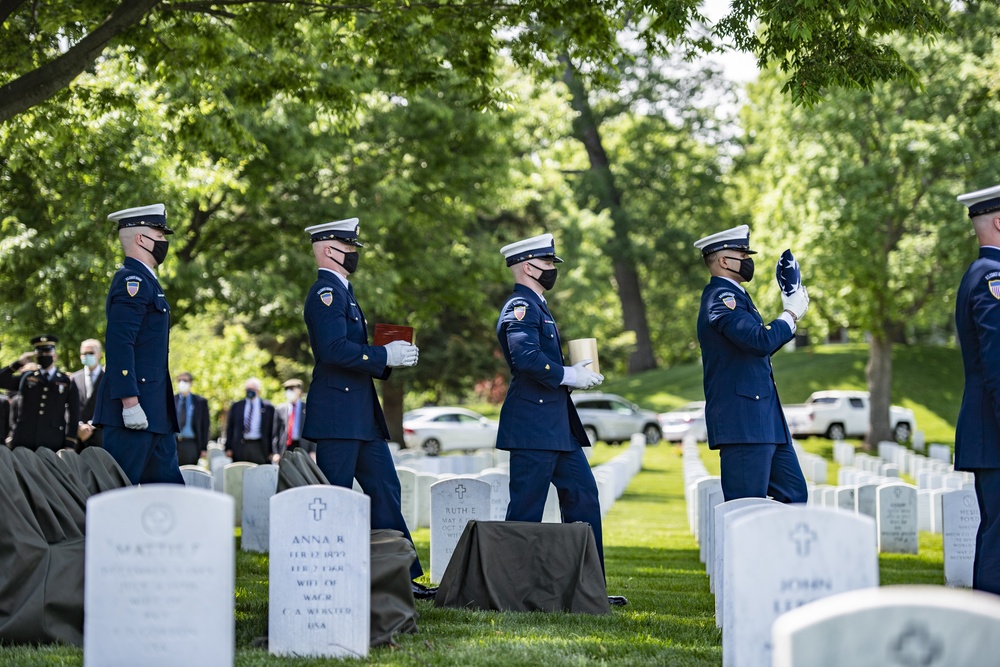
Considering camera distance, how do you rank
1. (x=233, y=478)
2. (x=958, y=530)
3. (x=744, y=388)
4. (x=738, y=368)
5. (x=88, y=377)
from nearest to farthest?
(x=744, y=388) → (x=738, y=368) → (x=958, y=530) → (x=88, y=377) → (x=233, y=478)

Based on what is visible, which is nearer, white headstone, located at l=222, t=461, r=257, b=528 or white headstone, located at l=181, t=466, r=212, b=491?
white headstone, located at l=181, t=466, r=212, b=491

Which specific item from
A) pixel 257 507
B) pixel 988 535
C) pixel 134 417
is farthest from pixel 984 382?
pixel 257 507

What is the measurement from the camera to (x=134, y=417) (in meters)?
7.45

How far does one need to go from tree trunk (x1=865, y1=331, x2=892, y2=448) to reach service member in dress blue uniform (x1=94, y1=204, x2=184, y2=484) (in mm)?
28364

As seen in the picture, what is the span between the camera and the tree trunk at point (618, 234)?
1965 inches

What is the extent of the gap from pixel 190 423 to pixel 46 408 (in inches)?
157

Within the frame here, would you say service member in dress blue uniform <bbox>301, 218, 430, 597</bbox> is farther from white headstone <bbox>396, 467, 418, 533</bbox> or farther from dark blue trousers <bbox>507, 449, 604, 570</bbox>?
white headstone <bbox>396, 467, 418, 533</bbox>

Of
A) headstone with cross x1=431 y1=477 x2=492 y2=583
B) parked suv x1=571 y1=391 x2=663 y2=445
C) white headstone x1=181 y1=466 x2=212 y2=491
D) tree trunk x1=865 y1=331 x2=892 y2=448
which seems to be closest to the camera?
headstone with cross x1=431 y1=477 x2=492 y2=583

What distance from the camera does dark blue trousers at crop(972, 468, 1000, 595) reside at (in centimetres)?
618

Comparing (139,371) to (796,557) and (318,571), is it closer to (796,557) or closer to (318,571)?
(318,571)

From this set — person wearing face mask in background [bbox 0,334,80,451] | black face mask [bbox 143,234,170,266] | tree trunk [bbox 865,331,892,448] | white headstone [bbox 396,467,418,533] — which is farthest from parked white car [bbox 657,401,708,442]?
black face mask [bbox 143,234,170,266]

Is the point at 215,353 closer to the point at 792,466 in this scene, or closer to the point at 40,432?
the point at 40,432

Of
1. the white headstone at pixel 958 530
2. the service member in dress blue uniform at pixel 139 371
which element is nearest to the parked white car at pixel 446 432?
the white headstone at pixel 958 530

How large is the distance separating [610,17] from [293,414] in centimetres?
994
